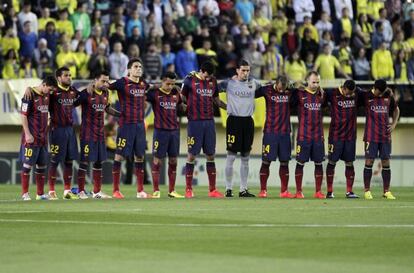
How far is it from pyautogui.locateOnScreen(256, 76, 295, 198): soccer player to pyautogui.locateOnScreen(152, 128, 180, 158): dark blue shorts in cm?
166

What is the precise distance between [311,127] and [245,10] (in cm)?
1268

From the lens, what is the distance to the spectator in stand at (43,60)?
3164cm

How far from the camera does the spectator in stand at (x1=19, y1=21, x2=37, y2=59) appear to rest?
3195cm

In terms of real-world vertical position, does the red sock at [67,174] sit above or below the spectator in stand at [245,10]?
below

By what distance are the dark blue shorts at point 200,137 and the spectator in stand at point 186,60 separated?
898 centimetres

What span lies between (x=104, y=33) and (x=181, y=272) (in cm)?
2307

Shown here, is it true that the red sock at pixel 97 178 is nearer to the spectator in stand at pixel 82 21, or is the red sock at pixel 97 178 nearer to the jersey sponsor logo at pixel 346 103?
A: the jersey sponsor logo at pixel 346 103

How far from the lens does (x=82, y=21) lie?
33.1 m

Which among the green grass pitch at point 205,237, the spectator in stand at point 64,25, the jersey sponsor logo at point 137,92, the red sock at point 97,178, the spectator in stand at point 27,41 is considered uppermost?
the spectator in stand at point 64,25

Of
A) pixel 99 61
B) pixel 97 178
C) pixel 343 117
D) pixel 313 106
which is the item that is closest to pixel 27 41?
pixel 99 61

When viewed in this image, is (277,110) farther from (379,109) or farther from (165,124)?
(165,124)

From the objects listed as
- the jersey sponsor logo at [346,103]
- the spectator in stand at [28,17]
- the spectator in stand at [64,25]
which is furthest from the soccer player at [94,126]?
the spectator in stand at [64,25]

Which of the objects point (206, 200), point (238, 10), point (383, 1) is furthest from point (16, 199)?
point (383, 1)

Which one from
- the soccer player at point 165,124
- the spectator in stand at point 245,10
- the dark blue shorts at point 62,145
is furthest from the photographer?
the spectator in stand at point 245,10
